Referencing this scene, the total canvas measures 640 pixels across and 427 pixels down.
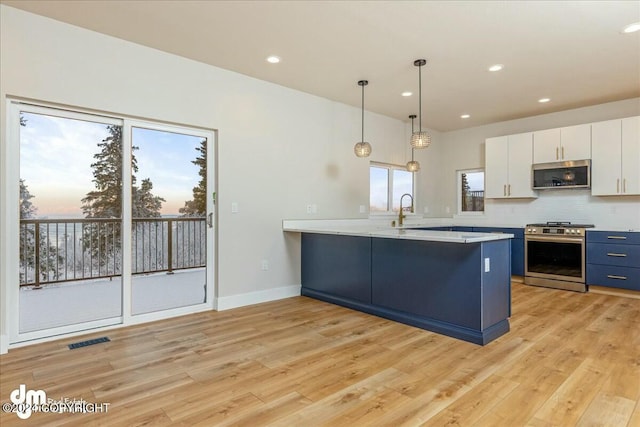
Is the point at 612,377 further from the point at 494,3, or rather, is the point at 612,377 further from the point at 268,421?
the point at 494,3

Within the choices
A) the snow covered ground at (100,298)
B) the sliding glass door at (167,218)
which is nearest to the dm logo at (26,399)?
the snow covered ground at (100,298)

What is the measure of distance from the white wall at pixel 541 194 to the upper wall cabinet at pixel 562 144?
425 millimetres

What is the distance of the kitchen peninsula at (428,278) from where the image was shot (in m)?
2.99

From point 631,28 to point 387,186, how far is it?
3629 millimetres

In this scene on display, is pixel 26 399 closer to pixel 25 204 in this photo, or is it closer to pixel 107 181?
pixel 25 204

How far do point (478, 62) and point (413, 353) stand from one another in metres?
3.02

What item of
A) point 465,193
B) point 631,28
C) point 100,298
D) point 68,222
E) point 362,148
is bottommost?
point 100,298

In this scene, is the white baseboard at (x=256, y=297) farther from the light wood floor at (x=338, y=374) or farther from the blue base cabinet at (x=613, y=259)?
the blue base cabinet at (x=613, y=259)

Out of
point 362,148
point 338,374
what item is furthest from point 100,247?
point 362,148

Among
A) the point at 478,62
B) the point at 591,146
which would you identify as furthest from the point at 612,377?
the point at 591,146

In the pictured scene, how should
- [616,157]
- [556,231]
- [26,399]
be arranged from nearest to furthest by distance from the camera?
1. [26,399]
2. [616,157]
3. [556,231]

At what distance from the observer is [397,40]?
10.9 ft

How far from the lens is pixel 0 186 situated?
279cm

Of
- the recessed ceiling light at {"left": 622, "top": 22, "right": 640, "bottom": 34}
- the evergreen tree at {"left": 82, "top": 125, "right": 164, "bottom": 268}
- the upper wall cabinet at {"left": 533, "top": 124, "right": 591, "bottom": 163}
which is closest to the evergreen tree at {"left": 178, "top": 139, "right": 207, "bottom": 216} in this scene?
the evergreen tree at {"left": 82, "top": 125, "right": 164, "bottom": 268}
